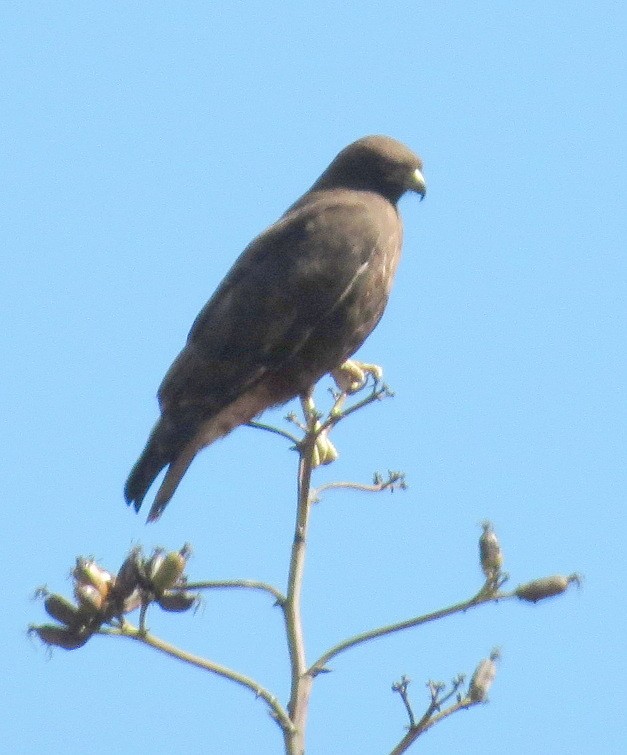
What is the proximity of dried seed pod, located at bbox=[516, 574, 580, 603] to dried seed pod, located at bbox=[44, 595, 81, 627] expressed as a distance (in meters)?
1.18

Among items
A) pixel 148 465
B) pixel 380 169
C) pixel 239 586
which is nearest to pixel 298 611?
pixel 239 586

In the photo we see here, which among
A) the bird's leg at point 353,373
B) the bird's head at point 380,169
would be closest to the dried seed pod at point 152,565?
the bird's leg at point 353,373

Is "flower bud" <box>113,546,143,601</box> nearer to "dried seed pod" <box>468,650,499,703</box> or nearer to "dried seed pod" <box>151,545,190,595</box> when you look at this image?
"dried seed pod" <box>151,545,190,595</box>

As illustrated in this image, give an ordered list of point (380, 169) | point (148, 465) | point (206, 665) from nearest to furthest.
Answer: point (206, 665) < point (148, 465) < point (380, 169)

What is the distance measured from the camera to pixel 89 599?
3.80m

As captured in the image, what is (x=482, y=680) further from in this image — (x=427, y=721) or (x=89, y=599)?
(x=89, y=599)

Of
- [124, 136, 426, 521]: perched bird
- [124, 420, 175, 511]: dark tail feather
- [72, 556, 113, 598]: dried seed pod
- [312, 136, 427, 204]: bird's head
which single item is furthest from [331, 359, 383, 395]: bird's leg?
[72, 556, 113, 598]: dried seed pod

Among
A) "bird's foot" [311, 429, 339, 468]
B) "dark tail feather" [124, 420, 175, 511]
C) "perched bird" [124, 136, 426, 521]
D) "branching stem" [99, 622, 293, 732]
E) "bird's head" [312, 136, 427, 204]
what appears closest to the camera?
"branching stem" [99, 622, 293, 732]

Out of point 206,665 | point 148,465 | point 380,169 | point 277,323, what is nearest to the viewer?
point 206,665

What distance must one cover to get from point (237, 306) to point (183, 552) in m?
2.15

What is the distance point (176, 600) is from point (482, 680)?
85cm

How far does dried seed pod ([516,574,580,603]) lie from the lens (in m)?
3.81

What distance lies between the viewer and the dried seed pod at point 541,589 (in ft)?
12.5

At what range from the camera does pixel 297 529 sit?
386cm
